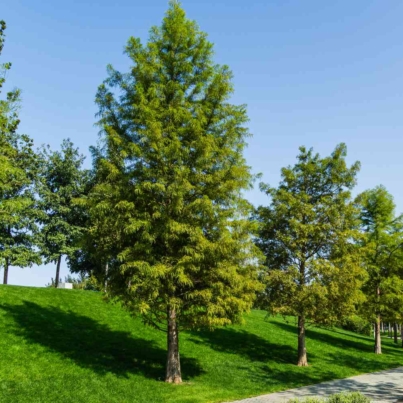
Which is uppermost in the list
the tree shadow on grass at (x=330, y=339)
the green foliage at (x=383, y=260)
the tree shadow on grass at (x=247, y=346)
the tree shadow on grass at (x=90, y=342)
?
the green foliage at (x=383, y=260)

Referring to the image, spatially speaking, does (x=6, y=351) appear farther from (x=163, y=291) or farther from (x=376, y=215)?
(x=376, y=215)

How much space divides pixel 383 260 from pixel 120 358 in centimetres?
2157

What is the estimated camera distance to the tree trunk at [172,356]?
50.8ft

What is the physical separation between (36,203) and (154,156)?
84.8 feet

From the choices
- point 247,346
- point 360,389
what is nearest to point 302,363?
point 247,346

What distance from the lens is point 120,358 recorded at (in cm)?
1716

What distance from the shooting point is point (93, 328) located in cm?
2023

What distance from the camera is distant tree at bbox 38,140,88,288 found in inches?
1467

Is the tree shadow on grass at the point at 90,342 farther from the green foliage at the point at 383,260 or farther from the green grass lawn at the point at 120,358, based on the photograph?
the green foliage at the point at 383,260

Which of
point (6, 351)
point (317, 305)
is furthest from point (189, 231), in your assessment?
point (317, 305)

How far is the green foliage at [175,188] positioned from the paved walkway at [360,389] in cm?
326

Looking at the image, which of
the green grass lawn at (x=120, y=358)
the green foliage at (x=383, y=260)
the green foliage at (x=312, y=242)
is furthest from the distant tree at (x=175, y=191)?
the green foliage at (x=383, y=260)

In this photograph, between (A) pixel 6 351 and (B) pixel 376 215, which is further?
(B) pixel 376 215

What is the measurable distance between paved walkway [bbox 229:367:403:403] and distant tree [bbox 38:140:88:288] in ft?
82.9
